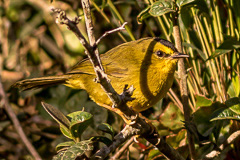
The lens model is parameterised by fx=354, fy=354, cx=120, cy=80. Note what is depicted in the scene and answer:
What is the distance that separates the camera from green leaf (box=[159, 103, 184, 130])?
7.66 feet

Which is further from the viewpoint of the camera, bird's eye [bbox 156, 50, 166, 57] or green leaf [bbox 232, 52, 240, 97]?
bird's eye [bbox 156, 50, 166, 57]

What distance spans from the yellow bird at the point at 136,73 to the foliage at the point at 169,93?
0.33ft

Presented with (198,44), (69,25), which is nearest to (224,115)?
(198,44)

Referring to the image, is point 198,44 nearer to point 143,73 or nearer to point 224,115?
point 143,73

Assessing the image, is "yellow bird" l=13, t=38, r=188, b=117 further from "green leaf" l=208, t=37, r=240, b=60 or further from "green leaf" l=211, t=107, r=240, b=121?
"green leaf" l=211, t=107, r=240, b=121

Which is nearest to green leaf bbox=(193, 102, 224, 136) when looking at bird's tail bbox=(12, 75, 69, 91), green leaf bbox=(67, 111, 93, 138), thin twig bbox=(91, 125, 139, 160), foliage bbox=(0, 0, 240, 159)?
foliage bbox=(0, 0, 240, 159)

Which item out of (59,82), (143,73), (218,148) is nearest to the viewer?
(218,148)

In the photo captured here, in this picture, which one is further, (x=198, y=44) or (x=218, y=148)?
(x=198, y=44)

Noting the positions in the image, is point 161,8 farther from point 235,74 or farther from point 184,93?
point 235,74

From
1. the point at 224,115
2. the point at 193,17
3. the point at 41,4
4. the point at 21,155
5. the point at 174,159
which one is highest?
the point at 41,4

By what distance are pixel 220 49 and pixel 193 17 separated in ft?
1.35

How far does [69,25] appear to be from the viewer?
108cm

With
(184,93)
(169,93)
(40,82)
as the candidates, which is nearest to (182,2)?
(184,93)

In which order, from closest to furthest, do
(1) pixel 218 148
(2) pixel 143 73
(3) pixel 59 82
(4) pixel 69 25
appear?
(4) pixel 69 25, (1) pixel 218 148, (2) pixel 143 73, (3) pixel 59 82
